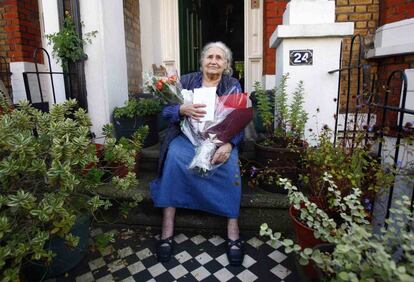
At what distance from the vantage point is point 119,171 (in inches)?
90.0

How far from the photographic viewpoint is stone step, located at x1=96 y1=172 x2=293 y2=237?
2123 millimetres

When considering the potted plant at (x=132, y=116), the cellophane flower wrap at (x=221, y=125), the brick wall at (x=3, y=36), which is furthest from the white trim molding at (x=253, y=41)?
the brick wall at (x=3, y=36)

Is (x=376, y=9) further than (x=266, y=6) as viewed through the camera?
No

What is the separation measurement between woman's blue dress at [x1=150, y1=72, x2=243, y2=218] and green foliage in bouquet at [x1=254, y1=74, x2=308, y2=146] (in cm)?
35

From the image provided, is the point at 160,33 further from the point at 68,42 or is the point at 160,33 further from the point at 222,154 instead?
Answer: the point at 222,154

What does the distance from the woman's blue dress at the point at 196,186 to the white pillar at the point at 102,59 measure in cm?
116

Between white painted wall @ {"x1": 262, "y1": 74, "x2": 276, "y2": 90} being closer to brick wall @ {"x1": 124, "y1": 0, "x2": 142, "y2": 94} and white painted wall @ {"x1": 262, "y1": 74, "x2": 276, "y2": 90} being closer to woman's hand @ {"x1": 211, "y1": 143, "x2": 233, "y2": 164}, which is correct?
brick wall @ {"x1": 124, "y1": 0, "x2": 142, "y2": 94}

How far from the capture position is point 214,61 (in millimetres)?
2205

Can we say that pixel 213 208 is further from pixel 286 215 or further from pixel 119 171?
pixel 119 171

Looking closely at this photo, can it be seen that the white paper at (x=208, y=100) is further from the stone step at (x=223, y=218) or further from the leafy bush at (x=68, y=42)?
the leafy bush at (x=68, y=42)

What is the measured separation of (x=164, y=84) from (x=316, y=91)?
119 cm

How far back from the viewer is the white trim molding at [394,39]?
8.59 feet

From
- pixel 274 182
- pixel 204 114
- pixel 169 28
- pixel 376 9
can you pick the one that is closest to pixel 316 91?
pixel 274 182

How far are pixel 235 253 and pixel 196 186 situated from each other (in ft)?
1.60
